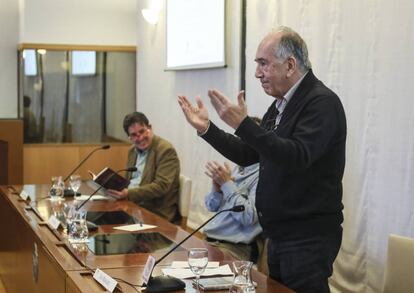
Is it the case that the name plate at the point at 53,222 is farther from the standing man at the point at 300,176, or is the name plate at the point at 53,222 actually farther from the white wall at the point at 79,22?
the white wall at the point at 79,22

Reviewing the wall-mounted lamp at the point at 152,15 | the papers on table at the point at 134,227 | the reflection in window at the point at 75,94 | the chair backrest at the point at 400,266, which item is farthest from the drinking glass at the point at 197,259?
the reflection in window at the point at 75,94

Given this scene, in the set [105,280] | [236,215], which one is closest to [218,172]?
[236,215]

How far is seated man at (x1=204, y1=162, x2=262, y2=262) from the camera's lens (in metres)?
3.43

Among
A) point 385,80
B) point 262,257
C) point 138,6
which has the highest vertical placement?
point 138,6

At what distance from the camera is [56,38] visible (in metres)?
7.95

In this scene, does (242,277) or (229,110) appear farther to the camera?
(229,110)

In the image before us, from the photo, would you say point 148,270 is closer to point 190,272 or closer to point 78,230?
point 190,272

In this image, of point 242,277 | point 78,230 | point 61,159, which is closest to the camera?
point 242,277

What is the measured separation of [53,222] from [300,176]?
1637 millimetres

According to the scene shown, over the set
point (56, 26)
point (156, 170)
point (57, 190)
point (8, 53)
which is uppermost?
point (56, 26)

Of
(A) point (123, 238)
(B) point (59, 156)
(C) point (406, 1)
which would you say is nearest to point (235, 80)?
(C) point (406, 1)

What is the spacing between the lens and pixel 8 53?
27.2 ft

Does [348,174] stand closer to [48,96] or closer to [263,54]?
[263,54]

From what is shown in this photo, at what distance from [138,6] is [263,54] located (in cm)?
598
